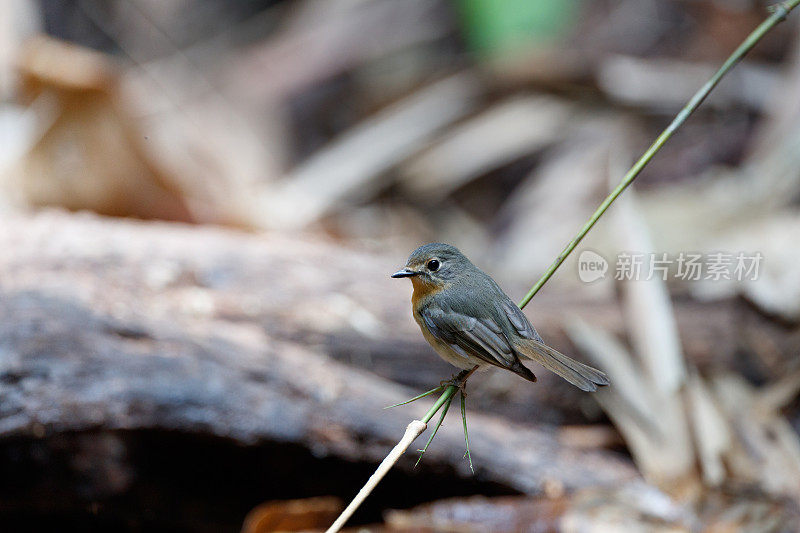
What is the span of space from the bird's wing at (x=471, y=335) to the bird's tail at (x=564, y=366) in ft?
0.08

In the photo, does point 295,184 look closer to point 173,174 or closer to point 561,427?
point 173,174

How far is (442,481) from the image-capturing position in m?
2.55

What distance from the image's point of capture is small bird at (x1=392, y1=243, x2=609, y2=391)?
0.99 meters

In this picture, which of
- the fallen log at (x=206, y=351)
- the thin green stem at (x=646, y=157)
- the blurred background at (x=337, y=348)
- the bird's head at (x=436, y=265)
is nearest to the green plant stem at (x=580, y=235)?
the thin green stem at (x=646, y=157)

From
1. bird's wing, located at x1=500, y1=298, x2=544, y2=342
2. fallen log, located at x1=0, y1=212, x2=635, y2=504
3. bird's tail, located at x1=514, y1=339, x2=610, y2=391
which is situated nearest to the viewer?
bird's tail, located at x1=514, y1=339, x2=610, y2=391

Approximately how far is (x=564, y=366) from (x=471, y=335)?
0.54 ft

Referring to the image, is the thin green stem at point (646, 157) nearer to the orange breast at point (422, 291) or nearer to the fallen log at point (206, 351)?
the orange breast at point (422, 291)

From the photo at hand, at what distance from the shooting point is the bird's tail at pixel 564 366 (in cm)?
89

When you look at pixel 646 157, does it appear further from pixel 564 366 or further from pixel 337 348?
pixel 337 348

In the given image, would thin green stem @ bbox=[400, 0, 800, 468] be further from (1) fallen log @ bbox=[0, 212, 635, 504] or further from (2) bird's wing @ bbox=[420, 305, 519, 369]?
(1) fallen log @ bbox=[0, 212, 635, 504]

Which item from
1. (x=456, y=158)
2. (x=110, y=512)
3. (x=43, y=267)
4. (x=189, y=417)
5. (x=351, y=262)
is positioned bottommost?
(x=110, y=512)

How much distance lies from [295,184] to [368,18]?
278 cm

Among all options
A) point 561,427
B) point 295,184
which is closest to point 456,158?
point 295,184

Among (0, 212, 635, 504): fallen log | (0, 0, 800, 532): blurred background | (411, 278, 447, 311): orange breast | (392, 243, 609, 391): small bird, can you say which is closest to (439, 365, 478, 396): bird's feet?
(392, 243, 609, 391): small bird
